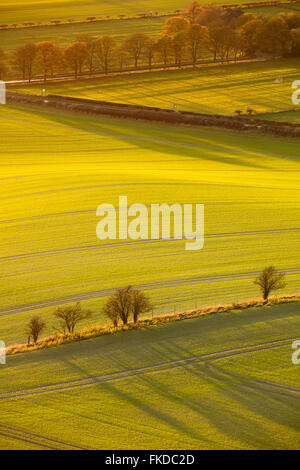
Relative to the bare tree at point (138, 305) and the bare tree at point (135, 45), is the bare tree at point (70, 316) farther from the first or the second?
the bare tree at point (135, 45)

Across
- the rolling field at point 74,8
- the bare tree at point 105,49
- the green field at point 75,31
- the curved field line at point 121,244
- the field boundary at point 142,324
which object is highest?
the rolling field at point 74,8

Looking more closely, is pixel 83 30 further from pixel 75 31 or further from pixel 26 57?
pixel 26 57

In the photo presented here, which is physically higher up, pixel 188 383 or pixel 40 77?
pixel 40 77

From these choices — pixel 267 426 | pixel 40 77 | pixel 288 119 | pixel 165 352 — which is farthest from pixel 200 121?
pixel 267 426

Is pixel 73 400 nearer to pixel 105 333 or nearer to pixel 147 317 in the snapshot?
pixel 105 333

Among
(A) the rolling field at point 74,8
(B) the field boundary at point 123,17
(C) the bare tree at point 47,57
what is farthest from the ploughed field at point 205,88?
(A) the rolling field at point 74,8

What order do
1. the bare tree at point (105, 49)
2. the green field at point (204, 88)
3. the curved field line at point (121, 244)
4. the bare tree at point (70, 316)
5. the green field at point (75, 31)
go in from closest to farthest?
1. the bare tree at point (70, 316)
2. the curved field line at point (121, 244)
3. the green field at point (204, 88)
4. the bare tree at point (105, 49)
5. the green field at point (75, 31)

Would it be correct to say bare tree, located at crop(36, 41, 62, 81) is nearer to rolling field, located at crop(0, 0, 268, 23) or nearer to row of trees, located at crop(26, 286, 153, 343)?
rolling field, located at crop(0, 0, 268, 23)
